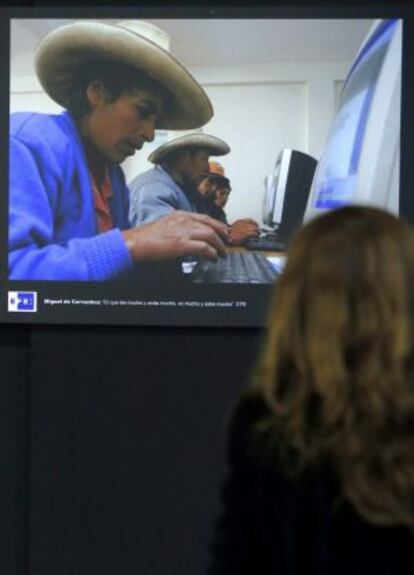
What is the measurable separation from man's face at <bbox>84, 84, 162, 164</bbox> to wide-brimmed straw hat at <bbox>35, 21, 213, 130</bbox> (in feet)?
0.16

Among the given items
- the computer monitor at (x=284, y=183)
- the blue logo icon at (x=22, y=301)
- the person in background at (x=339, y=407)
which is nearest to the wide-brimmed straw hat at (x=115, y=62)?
the computer monitor at (x=284, y=183)

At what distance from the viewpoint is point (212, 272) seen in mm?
2994

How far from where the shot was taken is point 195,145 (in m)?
3.01

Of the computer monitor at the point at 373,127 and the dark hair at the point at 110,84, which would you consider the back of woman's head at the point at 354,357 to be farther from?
the dark hair at the point at 110,84

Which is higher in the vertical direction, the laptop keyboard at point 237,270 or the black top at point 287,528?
the laptop keyboard at point 237,270

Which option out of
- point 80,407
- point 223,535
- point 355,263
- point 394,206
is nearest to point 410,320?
point 355,263

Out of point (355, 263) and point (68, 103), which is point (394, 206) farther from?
point (355, 263)

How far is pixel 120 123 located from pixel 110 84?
12 cm

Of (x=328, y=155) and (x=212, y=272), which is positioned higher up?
(x=328, y=155)

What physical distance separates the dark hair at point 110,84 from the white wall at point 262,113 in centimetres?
14

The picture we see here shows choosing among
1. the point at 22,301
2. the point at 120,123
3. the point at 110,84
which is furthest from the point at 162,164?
the point at 22,301

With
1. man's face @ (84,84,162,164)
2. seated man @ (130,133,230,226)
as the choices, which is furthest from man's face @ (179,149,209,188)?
man's face @ (84,84,162,164)

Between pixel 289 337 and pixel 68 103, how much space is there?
79.1 inches

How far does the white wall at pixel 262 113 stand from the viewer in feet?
9.82
